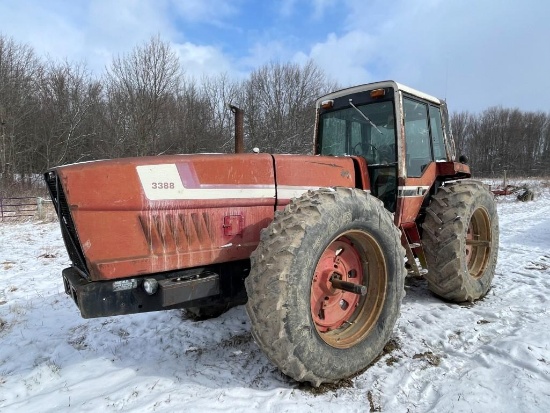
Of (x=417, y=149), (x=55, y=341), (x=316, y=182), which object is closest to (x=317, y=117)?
(x=417, y=149)

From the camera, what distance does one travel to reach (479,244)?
15.1 ft

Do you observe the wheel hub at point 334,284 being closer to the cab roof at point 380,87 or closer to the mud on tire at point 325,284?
the mud on tire at point 325,284

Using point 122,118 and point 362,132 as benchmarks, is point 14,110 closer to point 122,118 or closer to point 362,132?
point 122,118

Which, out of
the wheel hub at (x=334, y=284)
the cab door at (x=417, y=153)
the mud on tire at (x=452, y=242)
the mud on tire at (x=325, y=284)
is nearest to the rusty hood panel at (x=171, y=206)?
the mud on tire at (x=325, y=284)

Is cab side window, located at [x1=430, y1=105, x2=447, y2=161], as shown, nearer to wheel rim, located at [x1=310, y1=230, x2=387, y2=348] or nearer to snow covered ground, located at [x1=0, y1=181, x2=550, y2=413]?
snow covered ground, located at [x1=0, y1=181, x2=550, y2=413]

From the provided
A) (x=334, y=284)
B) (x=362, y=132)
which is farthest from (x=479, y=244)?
(x=334, y=284)

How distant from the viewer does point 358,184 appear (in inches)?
149

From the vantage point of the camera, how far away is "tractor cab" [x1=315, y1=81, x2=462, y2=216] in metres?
3.93

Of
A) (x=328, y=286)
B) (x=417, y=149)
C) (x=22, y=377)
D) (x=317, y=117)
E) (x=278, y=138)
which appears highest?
(x=278, y=138)

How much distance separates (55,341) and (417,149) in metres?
4.28

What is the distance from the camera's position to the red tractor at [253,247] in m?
2.33

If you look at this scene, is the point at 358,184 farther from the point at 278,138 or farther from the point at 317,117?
the point at 278,138

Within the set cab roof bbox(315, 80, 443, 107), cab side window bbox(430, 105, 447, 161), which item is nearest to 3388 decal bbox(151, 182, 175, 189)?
cab roof bbox(315, 80, 443, 107)

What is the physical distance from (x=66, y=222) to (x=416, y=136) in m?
3.60
